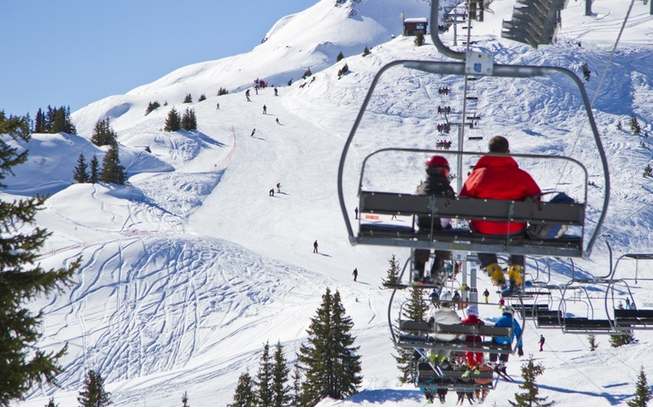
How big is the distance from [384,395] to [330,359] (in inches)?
135

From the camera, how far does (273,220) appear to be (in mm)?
52188

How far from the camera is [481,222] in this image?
26.3 feet

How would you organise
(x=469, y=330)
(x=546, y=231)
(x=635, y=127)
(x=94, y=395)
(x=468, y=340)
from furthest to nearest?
(x=635, y=127)
(x=94, y=395)
(x=468, y=340)
(x=469, y=330)
(x=546, y=231)

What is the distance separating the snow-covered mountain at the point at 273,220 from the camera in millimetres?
31578

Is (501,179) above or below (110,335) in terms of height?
above

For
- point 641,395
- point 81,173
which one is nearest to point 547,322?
point 641,395

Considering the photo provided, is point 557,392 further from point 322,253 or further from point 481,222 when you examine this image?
point 322,253

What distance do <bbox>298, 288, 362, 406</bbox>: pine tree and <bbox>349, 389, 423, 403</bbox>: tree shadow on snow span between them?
1.59 meters

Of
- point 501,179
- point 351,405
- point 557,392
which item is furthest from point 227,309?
point 501,179

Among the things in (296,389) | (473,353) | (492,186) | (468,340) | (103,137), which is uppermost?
(492,186)

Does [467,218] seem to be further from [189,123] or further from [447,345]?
[189,123]

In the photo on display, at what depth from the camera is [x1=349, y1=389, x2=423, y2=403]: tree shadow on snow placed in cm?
2564

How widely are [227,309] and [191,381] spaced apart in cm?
687

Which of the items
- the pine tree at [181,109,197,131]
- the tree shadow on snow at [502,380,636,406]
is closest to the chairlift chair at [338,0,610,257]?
the tree shadow on snow at [502,380,636,406]
